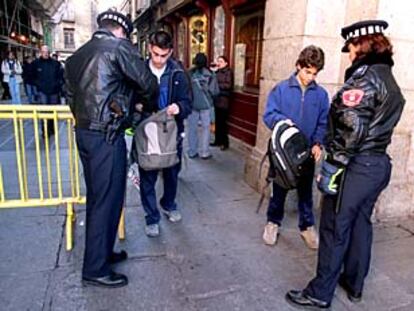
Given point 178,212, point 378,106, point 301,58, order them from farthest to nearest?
point 178,212 < point 301,58 < point 378,106

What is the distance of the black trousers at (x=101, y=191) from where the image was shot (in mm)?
2525

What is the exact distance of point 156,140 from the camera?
3.20 metres

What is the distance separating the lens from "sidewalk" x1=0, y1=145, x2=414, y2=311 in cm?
258

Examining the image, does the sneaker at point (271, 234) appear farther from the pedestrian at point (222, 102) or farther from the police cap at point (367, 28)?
the pedestrian at point (222, 102)

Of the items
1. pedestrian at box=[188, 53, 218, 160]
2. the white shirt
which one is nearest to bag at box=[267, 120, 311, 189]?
the white shirt

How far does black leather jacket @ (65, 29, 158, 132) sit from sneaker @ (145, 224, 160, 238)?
4.38 feet

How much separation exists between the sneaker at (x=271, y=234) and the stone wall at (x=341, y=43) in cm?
126

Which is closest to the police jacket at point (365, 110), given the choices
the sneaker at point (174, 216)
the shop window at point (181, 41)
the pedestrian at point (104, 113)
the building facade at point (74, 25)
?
the pedestrian at point (104, 113)

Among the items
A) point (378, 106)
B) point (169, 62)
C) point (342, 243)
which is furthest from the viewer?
point (169, 62)

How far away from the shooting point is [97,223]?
2650 mm

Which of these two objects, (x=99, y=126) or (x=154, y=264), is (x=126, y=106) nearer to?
(x=99, y=126)

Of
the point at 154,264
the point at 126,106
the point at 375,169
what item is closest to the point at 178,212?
the point at 154,264

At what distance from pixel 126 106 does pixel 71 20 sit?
44984 mm

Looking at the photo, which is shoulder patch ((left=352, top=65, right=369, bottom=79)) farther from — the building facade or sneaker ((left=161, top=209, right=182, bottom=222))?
the building facade
